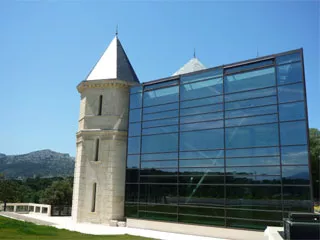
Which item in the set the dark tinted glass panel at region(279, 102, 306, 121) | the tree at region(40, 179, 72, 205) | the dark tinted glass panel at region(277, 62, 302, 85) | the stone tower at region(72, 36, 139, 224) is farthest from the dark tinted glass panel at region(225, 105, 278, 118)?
the tree at region(40, 179, 72, 205)

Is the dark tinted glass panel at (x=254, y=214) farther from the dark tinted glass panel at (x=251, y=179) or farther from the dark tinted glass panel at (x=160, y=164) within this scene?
the dark tinted glass panel at (x=160, y=164)

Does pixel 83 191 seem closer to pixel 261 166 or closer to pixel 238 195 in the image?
pixel 238 195

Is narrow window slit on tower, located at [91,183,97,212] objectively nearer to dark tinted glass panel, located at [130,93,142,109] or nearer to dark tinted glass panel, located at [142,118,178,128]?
dark tinted glass panel, located at [142,118,178,128]

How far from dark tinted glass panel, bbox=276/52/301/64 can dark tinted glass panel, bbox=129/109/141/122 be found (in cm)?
1165

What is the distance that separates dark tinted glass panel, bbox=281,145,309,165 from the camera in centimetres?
1744

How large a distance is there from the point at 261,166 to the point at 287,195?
2.19 m

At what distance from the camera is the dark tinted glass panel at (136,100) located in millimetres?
26438

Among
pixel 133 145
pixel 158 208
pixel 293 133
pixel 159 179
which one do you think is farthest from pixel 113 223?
pixel 293 133

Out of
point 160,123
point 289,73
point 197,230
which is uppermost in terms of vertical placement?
point 289,73

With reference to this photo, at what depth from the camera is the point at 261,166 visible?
18.9m

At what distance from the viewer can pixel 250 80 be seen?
67.4ft

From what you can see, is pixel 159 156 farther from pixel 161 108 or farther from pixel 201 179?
pixel 201 179

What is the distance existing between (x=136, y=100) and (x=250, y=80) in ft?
33.1

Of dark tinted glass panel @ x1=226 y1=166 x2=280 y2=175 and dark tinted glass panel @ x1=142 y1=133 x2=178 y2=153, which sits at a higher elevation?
dark tinted glass panel @ x1=142 y1=133 x2=178 y2=153
